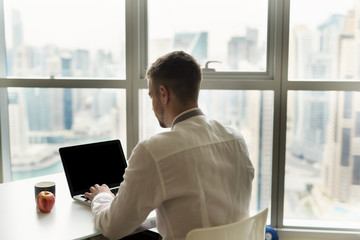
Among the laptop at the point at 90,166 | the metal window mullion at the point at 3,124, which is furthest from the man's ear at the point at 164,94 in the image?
the metal window mullion at the point at 3,124

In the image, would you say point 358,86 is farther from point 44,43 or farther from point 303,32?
point 44,43

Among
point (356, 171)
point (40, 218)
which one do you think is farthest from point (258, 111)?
point (40, 218)

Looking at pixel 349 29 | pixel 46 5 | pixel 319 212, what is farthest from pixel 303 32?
pixel 46 5

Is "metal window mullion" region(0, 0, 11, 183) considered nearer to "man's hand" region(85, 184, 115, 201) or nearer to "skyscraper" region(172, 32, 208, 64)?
"skyscraper" region(172, 32, 208, 64)

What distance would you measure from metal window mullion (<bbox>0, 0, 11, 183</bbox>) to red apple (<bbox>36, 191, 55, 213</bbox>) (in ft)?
4.23

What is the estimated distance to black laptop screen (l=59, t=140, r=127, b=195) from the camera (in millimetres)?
1995

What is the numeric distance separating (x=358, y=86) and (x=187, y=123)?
1.55 meters

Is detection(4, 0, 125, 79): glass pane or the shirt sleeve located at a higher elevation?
detection(4, 0, 125, 79): glass pane

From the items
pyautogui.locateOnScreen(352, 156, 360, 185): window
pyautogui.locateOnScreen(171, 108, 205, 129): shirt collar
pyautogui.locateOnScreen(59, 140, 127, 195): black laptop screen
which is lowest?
pyautogui.locateOnScreen(352, 156, 360, 185): window

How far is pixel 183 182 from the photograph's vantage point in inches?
55.9

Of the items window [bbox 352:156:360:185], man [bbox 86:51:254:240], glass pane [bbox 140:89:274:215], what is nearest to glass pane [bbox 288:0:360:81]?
glass pane [bbox 140:89:274:215]

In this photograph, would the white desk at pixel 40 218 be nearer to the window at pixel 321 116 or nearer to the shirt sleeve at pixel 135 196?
the shirt sleeve at pixel 135 196

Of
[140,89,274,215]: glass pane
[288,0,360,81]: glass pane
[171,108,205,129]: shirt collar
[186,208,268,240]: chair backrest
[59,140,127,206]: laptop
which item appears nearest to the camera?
[186,208,268,240]: chair backrest

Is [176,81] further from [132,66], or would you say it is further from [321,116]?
[321,116]
